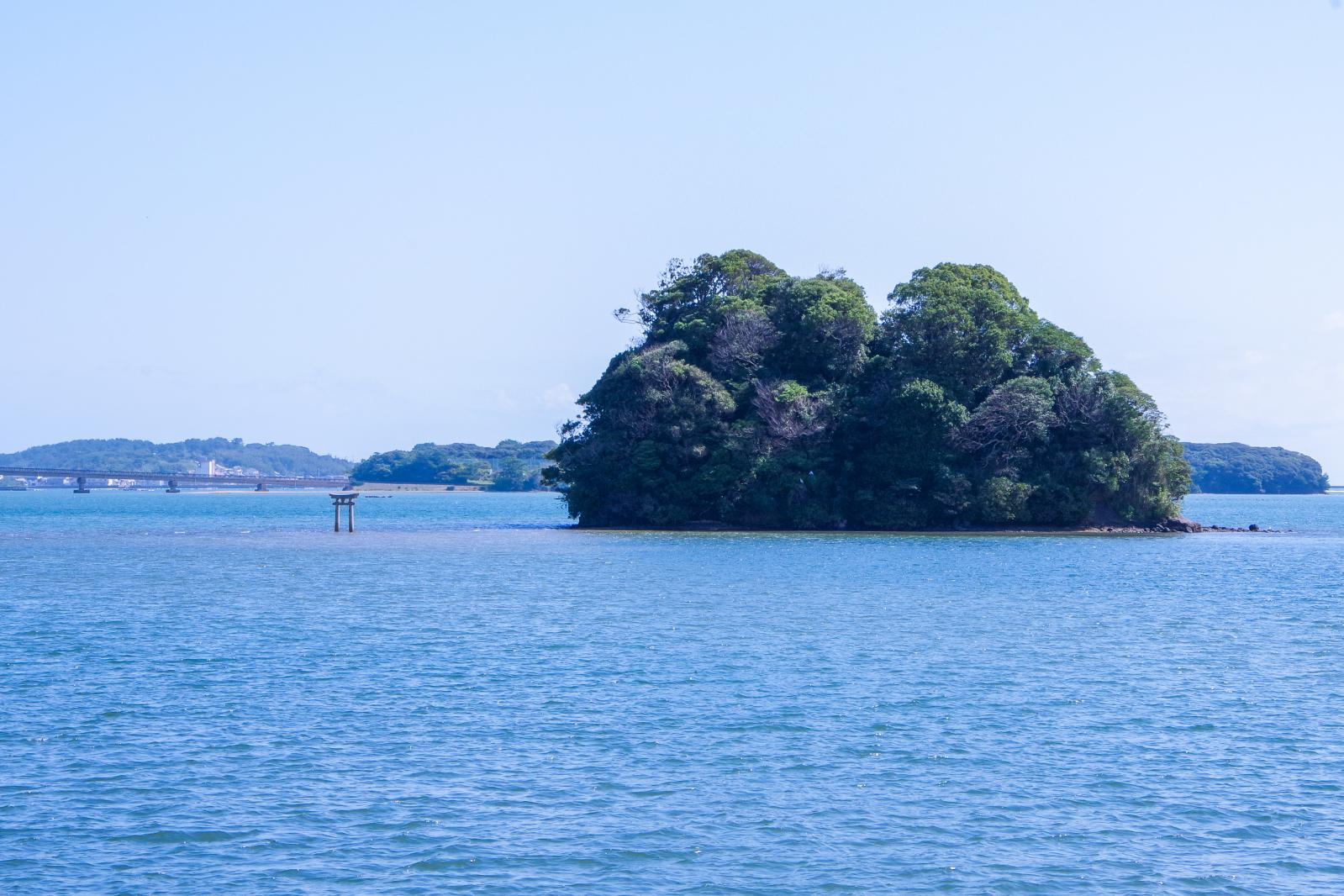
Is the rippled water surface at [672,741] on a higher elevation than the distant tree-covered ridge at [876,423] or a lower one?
lower

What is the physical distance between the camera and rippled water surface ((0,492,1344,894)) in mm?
14539

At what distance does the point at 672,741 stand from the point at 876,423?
57465 millimetres

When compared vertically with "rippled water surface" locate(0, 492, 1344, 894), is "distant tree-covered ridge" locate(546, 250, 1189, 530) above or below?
above

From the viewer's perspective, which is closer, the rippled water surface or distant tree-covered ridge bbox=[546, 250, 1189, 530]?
the rippled water surface

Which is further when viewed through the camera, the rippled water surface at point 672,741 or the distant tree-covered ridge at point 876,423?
the distant tree-covered ridge at point 876,423

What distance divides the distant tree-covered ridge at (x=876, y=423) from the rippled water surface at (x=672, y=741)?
30.9m

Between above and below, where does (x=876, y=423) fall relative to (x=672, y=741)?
above

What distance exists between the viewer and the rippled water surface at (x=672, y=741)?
47.7 ft

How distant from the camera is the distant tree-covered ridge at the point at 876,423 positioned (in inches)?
2894

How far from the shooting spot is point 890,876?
14.1 meters

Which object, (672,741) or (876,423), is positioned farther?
(876,423)

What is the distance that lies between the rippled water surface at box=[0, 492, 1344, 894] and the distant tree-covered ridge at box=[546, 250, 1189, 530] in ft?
101

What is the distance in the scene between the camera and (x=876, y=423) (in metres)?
76.0

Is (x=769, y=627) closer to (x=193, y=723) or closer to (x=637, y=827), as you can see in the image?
(x=193, y=723)
